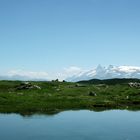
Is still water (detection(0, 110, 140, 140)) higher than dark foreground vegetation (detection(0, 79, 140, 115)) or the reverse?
the reverse

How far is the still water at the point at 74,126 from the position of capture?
6341 cm

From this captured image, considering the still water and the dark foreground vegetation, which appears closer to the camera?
the still water

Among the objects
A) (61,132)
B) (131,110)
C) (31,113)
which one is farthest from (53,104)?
(61,132)

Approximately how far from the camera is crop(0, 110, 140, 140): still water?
6341 centimetres

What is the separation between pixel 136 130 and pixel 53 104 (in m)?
36.0

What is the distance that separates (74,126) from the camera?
7544 cm

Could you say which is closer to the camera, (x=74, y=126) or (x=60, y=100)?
(x=74, y=126)

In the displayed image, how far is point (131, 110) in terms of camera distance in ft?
332

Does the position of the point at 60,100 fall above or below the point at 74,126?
above

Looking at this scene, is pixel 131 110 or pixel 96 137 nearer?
pixel 96 137

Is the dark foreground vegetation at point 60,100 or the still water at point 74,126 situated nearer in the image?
the still water at point 74,126

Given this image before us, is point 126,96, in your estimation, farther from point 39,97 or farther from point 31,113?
point 31,113

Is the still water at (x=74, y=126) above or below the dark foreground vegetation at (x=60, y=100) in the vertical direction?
below

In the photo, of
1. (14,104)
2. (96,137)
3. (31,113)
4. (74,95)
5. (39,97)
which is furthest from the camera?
(74,95)
